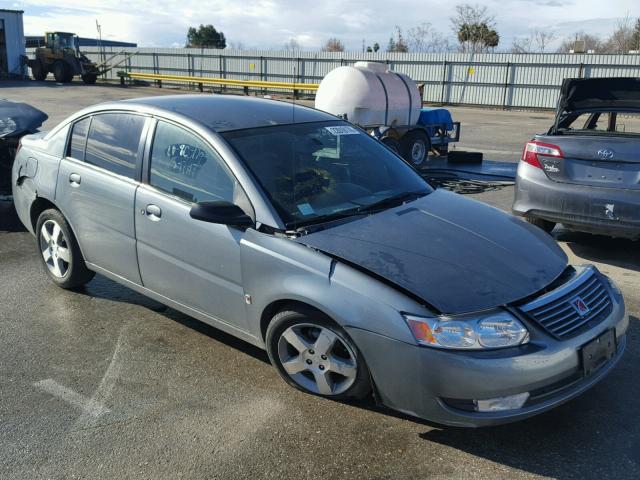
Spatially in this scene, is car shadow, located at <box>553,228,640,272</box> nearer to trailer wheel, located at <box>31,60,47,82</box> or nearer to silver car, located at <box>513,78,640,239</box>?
silver car, located at <box>513,78,640,239</box>

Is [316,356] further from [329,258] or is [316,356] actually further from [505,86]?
[505,86]

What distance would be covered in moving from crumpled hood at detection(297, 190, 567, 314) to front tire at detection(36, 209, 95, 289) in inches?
93.7

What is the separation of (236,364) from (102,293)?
1.82m

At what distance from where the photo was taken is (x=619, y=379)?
366cm

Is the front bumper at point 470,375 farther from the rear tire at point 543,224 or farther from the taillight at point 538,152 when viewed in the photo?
the rear tire at point 543,224

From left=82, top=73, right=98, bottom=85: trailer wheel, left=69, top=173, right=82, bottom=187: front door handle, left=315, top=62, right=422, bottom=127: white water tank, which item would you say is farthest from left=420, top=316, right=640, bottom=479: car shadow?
left=82, top=73, right=98, bottom=85: trailer wheel

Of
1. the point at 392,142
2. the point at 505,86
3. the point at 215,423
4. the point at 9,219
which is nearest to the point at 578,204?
the point at 215,423

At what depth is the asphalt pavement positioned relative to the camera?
9.53ft

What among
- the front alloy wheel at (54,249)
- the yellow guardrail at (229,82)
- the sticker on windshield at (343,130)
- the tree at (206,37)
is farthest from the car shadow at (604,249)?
the tree at (206,37)

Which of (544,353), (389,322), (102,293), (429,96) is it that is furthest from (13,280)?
(429,96)

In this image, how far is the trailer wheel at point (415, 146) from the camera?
472 inches

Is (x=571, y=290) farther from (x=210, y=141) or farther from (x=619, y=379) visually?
(x=210, y=141)

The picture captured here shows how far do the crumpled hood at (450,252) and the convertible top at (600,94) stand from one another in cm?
328

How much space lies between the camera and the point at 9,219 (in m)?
7.70
